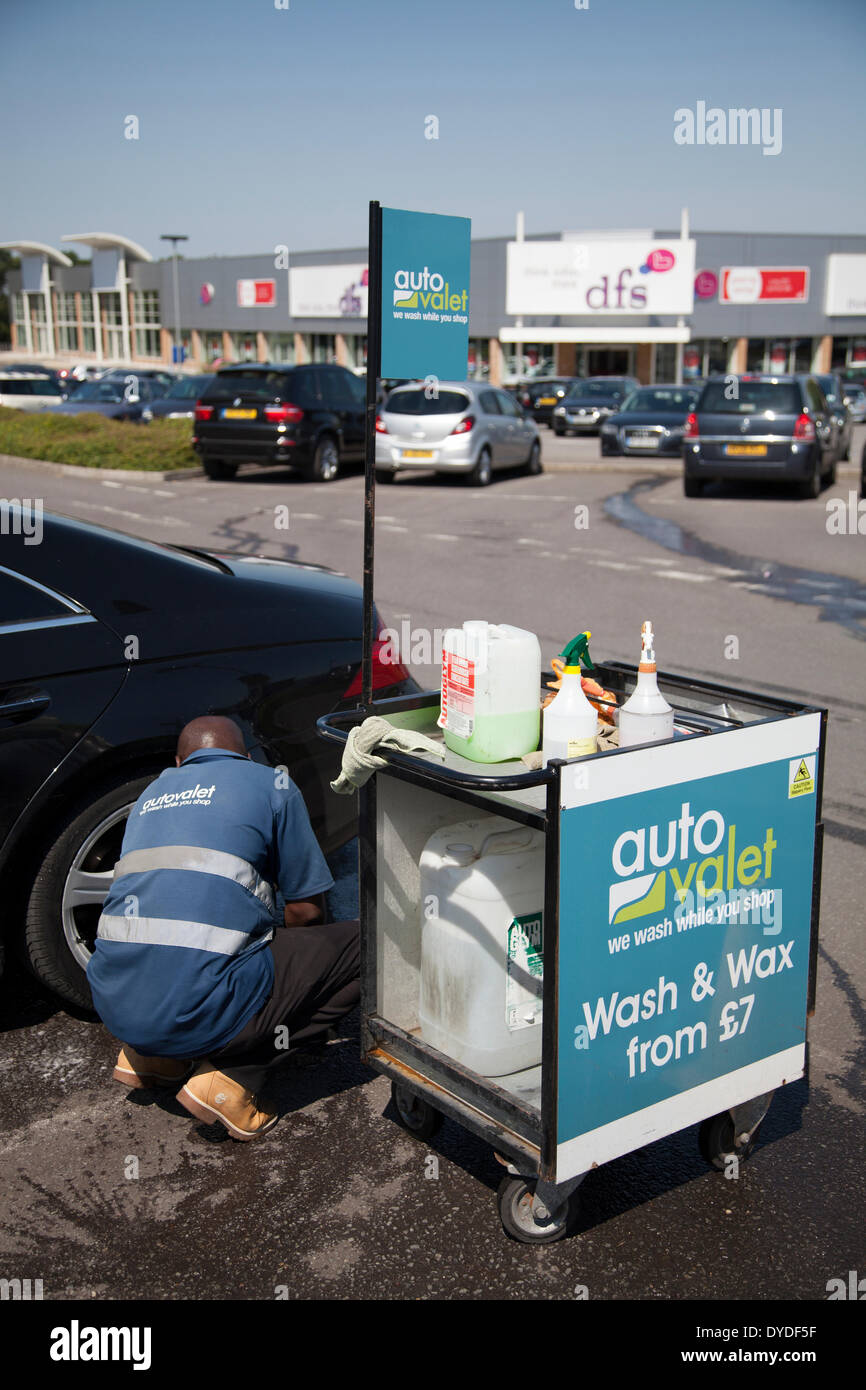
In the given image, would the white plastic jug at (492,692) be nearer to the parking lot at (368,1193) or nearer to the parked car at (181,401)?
the parking lot at (368,1193)

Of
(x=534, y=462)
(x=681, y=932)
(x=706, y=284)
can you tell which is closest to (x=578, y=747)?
(x=681, y=932)

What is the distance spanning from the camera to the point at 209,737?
338 cm

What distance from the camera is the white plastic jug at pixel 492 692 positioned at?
2.95 m

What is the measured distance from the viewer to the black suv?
62.0ft

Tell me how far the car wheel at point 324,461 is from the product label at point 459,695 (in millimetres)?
16784

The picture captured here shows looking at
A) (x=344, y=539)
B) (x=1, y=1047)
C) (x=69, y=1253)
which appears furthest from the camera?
(x=344, y=539)

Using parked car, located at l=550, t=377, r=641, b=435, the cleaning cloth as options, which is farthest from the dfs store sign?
the cleaning cloth

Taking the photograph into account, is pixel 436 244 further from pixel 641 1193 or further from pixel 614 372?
pixel 614 372

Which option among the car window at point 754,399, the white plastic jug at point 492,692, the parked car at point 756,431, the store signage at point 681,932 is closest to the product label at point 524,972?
the store signage at point 681,932

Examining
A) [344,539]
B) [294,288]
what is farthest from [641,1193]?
[294,288]

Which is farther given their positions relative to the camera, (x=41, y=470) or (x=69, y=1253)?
(x=41, y=470)

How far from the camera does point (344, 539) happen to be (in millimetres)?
13438

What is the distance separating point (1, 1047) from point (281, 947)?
3.46 feet
